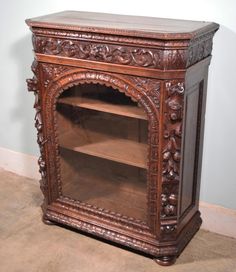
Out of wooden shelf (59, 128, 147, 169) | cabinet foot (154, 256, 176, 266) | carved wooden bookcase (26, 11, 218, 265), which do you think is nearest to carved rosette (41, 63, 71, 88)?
carved wooden bookcase (26, 11, 218, 265)

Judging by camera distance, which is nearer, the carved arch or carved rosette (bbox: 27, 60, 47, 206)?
the carved arch

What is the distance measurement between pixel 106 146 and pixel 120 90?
0.33m

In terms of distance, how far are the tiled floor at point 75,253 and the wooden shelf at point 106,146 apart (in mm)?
398

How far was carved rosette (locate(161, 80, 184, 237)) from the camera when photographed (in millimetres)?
1506

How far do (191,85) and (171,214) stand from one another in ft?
1.67

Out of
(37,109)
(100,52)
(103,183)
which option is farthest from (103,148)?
(100,52)

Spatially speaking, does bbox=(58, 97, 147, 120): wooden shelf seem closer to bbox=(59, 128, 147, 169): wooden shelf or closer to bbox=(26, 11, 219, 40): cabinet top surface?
bbox=(59, 128, 147, 169): wooden shelf

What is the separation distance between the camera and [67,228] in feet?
6.55

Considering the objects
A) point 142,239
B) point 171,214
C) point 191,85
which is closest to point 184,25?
point 191,85

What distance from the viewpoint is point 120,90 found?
1610mm

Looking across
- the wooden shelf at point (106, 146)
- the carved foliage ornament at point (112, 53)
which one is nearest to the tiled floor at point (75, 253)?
the wooden shelf at point (106, 146)

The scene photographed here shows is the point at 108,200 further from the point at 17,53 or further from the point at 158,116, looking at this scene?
the point at 17,53

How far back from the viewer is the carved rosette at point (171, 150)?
1506mm

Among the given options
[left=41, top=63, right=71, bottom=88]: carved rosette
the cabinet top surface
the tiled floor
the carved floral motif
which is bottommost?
the tiled floor
